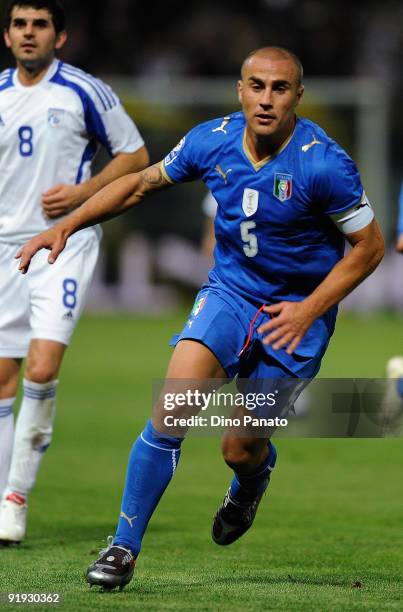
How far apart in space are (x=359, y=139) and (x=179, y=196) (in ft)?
10.5

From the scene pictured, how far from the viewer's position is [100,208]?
5883mm

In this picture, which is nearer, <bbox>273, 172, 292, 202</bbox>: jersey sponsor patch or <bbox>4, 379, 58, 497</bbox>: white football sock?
<bbox>273, 172, 292, 202</bbox>: jersey sponsor patch

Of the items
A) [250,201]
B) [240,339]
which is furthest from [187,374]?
[250,201]

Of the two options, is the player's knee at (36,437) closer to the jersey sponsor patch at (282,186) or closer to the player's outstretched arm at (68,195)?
the player's outstretched arm at (68,195)

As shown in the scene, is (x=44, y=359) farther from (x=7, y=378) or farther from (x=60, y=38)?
(x=60, y=38)

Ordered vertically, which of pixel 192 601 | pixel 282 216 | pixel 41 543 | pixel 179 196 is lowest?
pixel 179 196

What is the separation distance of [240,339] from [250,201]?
0.59 m

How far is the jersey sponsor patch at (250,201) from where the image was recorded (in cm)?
580

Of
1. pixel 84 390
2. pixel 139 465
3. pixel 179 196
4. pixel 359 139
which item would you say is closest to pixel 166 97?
pixel 179 196

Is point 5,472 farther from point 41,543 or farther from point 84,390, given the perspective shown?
point 84,390

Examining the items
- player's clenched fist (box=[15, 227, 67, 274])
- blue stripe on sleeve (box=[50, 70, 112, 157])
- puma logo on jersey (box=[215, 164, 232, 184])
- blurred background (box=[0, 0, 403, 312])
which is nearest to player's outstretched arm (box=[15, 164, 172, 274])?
player's clenched fist (box=[15, 227, 67, 274])

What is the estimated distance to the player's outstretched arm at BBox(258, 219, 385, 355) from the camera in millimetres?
5578

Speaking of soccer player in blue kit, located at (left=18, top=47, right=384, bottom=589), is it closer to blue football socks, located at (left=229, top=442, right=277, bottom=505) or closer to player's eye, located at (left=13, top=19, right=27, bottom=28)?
blue football socks, located at (left=229, top=442, right=277, bottom=505)

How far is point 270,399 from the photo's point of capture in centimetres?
614
